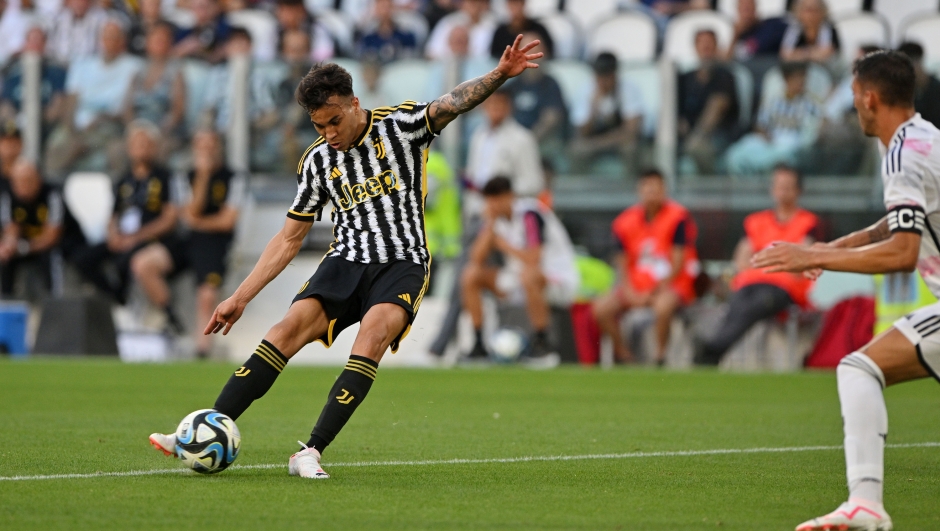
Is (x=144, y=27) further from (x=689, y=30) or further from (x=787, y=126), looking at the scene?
(x=787, y=126)

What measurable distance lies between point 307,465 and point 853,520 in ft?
7.91

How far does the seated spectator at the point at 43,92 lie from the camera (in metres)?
17.5

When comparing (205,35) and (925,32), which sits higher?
(205,35)

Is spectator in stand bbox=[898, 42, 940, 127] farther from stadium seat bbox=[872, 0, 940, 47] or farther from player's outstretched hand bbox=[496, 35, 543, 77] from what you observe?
player's outstretched hand bbox=[496, 35, 543, 77]

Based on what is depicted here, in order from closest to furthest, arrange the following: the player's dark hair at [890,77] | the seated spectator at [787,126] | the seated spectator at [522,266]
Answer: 1. the player's dark hair at [890,77]
2. the seated spectator at [522,266]
3. the seated spectator at [787,126]

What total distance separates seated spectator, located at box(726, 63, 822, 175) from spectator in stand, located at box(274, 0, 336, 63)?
19.1ft

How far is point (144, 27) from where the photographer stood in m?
19.2

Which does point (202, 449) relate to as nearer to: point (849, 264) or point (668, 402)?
point (849, 264)

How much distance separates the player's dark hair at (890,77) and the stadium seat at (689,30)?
12.3 metres

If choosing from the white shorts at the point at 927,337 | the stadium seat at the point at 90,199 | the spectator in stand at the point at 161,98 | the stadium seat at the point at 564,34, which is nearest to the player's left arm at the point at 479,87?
the white shorts at the point at 927,337

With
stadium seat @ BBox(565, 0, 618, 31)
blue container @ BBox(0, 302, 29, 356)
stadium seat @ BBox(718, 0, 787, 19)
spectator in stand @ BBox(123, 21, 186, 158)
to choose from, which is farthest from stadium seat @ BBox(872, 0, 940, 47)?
blue container @ BBox(0, 302, 29, 356)

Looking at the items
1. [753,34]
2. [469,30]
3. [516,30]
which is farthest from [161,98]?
[753,34]

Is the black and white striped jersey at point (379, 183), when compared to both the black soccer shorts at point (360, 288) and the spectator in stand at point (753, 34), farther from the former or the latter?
the spectator in stand at point (753, 34)

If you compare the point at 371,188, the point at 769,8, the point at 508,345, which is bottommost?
the point at 508,345
